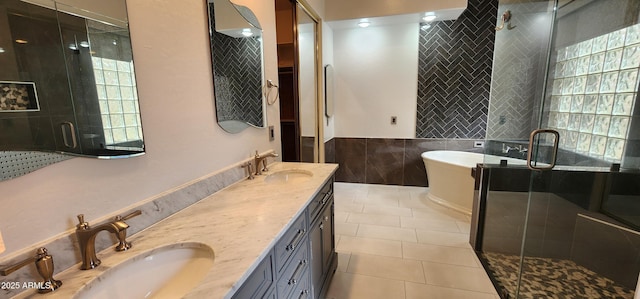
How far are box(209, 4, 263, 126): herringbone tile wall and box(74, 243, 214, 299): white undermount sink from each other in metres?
0.83

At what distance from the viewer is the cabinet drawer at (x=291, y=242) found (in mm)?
1088

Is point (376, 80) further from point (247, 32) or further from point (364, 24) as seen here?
point (247, 32)

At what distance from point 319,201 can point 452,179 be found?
242cm

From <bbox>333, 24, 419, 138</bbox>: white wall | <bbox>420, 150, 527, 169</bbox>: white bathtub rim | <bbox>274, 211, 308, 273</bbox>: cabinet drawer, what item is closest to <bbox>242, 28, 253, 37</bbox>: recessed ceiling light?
<bbox>274, 211, 308, 273</bbox>: cabinet drawer

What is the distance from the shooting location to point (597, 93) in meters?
2.22

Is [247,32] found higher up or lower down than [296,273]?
higher up

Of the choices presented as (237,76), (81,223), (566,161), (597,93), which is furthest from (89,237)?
(597,93)

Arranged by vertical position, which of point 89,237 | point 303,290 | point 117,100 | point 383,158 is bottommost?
point 303,290

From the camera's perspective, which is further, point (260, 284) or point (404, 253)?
point (404, 253)

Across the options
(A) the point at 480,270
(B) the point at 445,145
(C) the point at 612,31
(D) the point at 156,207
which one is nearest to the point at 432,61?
(B) the point at 445,145

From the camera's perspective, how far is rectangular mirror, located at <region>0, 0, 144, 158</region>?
708 millimetres

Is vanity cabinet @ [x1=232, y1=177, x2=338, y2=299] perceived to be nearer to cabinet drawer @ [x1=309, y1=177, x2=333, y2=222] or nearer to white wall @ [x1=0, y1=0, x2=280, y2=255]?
cabinet drawer @ [x1=309, y1=177, x2=333, y2=222]

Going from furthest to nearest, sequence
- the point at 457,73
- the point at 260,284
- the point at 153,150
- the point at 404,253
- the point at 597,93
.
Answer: the point at 457,73
the point at 404,253
the point at 597,93
the point at 153,150
the point at 260,284

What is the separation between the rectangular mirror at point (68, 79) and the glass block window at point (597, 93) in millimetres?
3046
